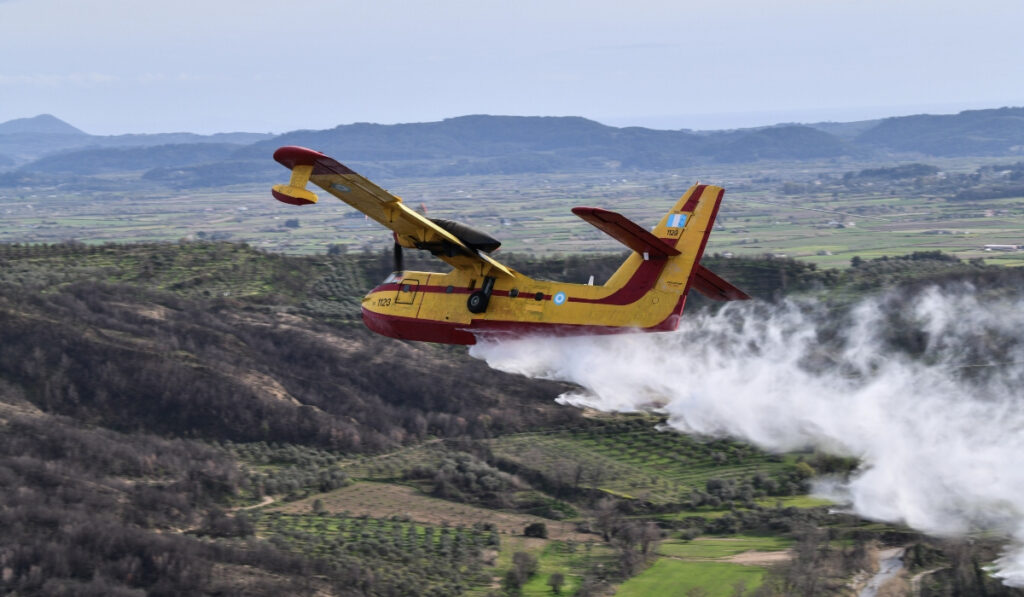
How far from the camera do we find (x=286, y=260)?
108 m

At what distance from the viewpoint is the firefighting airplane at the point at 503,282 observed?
3219 centimetres

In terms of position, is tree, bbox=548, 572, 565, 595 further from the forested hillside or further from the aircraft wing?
the aircraft wing

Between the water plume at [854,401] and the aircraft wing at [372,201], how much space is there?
3.30 meters

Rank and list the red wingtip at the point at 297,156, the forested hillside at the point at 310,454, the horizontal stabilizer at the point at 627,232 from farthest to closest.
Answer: the forested hillside at the point at 310,454 → the red wingtip at the point at 297,156 → the horizontal stabilizer at the point at 627,232

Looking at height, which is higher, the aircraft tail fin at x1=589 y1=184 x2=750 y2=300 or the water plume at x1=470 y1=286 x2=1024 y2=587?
the aircraft tail fin at x1=589 y1=184 x2=750 y2=300

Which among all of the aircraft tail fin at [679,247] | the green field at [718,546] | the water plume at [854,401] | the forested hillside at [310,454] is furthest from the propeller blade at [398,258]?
the green field at [718,546]

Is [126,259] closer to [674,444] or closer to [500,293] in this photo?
[674,444]

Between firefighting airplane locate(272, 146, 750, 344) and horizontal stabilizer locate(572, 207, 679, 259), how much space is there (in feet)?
0.14

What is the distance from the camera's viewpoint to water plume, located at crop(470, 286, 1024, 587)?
37312 millimetres

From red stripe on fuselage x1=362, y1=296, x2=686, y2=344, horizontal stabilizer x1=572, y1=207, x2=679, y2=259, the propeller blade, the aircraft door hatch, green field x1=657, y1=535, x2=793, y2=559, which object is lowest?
green field x1=657, y1=535, x2=793, y2=559

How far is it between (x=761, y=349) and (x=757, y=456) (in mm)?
16215

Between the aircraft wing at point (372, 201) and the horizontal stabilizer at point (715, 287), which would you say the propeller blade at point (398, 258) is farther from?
the horizontal stabilizer at point (715, 287)

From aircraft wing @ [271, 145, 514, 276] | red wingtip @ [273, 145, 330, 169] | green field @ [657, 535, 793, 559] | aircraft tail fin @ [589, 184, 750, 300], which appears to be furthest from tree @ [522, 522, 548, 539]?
red wingtip @ [273, 145, 330, 169]

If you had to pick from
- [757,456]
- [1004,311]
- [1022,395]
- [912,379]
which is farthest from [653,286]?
[1004,311]
